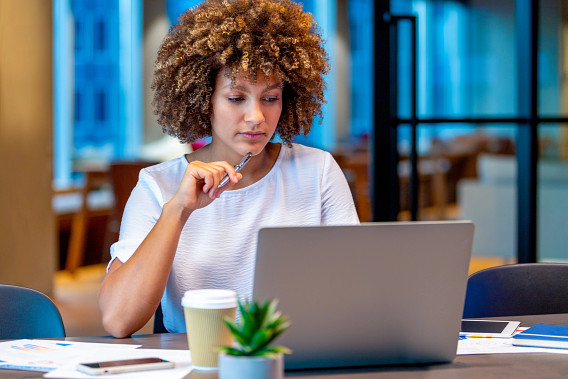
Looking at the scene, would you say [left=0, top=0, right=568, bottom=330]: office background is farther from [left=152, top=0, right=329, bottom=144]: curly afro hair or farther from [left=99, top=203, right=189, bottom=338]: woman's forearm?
[left=99, top=203, right=189, bottom=338]: woman's forearm

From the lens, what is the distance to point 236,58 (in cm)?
161

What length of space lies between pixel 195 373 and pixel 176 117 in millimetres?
793

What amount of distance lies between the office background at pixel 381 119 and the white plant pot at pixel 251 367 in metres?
1.07

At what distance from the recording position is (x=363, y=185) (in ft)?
23.0

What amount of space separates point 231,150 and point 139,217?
10.6 inches

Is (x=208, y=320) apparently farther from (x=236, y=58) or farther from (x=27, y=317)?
(x=236, y=58)

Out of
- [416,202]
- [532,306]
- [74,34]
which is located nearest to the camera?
[532,306]

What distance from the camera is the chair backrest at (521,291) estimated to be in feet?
5.74

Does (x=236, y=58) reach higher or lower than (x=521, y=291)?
higher

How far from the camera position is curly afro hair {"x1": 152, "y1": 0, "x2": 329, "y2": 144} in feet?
5.28

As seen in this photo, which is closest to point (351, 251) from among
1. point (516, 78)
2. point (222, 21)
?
→ point (222, 21)

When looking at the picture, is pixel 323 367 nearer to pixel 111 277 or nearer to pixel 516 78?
pixel 111 277

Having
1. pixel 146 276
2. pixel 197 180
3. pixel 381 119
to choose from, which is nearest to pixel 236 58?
pixel 197 180

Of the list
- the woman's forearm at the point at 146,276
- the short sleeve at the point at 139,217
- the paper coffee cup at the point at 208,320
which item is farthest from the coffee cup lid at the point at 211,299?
the short sleeve at the point at 139,217
